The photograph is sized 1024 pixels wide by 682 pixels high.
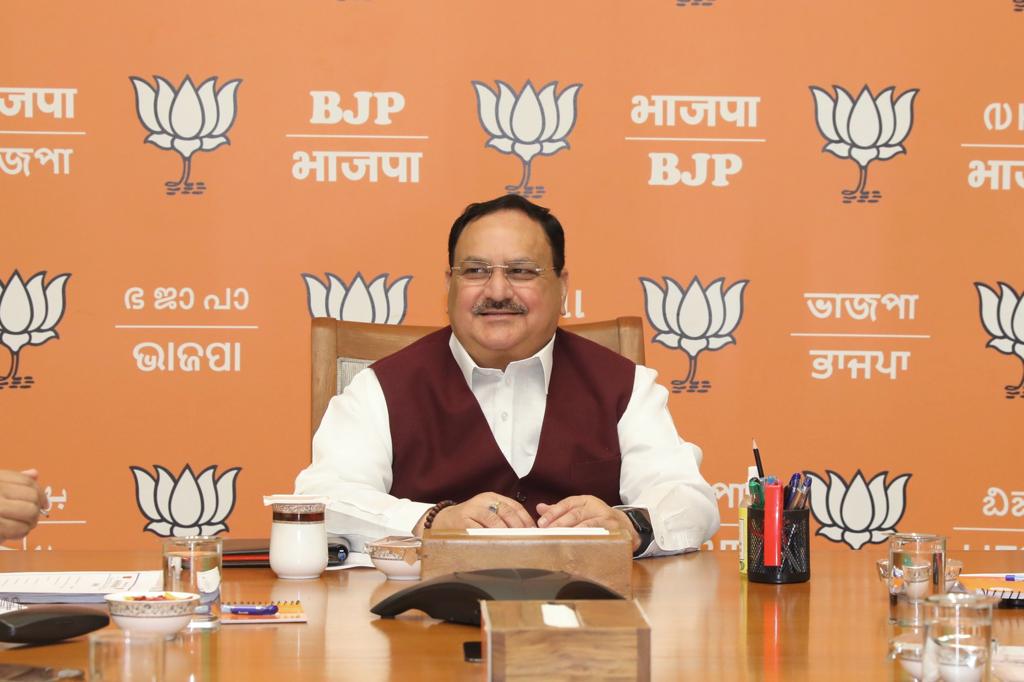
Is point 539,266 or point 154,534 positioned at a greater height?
point 539,266

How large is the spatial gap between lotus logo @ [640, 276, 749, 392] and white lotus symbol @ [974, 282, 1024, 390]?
0.62 m

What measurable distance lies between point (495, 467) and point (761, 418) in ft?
3.37

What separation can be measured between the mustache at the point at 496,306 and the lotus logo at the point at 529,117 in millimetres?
750

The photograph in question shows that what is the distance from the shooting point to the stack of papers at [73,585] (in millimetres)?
1404

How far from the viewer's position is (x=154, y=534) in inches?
121

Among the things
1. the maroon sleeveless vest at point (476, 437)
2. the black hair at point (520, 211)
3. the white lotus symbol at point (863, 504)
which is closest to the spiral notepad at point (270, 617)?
the maroon sleeveless vest at point (476, 437)

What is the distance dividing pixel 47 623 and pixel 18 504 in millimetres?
504

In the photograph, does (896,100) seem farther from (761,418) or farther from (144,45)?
(144,45)

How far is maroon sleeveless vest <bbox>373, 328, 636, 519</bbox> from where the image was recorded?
234 cm

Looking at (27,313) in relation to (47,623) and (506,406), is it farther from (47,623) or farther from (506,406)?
(47,623)

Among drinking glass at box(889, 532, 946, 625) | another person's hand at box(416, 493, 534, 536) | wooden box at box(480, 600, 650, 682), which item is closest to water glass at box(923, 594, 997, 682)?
wooden box at box(480, 600, 650, 682)

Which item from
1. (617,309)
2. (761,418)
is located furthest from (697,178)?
(761,418)

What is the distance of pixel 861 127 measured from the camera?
313 cm

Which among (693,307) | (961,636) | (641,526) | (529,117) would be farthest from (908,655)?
(529,117)
